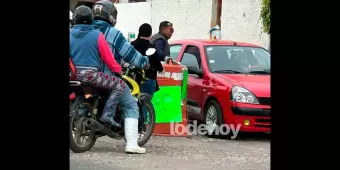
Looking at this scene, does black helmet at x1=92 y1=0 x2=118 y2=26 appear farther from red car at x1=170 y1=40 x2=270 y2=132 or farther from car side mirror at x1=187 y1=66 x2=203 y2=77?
car side mirror at x1=187 y1=66 x2=203 y2=77

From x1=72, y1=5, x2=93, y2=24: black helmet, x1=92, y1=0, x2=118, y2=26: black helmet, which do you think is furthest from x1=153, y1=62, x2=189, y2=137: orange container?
x1=72, y1=5, x2=93, y2=24: black helmet

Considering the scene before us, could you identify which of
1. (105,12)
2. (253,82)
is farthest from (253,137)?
(105,12)

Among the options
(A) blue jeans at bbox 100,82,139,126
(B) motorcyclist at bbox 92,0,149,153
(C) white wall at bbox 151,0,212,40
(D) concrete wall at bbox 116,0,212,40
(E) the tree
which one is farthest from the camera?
(D) concrete wall at bbox 116,0,212,40

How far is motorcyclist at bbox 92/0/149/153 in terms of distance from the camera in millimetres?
7559

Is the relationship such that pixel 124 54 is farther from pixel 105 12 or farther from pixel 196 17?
pixel 196 17

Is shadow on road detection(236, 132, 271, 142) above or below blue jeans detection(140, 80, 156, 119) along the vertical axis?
below

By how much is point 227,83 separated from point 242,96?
360mm

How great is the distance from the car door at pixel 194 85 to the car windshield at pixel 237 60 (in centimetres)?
25

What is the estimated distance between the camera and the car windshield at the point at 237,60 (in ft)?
33.8

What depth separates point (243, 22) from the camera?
22125 mm

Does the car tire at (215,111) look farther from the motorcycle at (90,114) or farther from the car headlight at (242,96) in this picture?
the motorcycle at (90,114)

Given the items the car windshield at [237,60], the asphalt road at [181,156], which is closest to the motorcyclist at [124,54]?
the asphalt road at [181,156]
